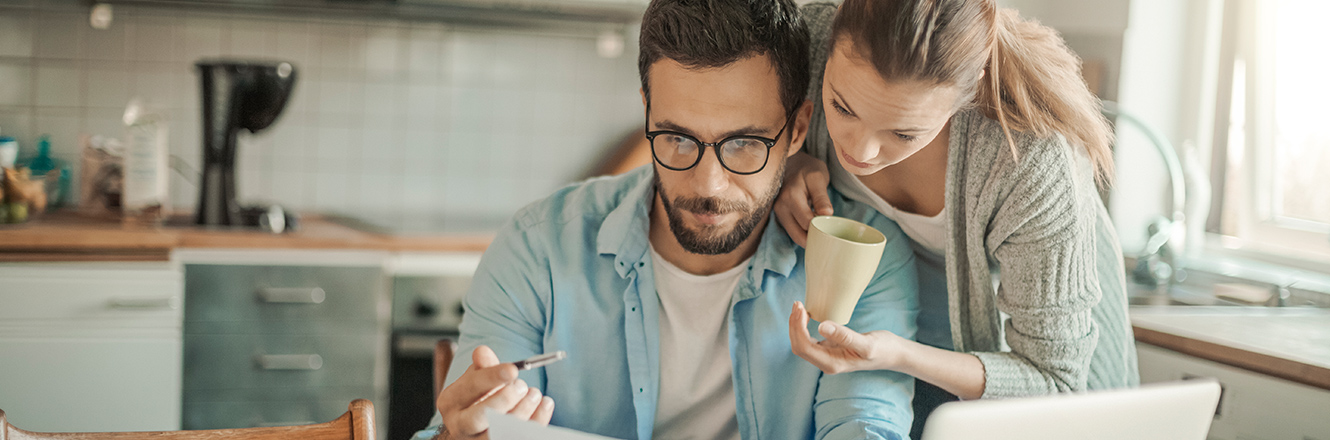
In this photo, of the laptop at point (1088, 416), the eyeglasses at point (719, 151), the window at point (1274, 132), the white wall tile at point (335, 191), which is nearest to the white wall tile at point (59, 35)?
the white wall tile at point (335, 191)

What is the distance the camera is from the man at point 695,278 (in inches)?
45.3

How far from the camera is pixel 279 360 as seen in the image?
2.25m

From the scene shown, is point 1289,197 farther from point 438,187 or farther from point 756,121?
point 438,187

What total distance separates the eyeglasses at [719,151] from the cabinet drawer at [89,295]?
1.54 m

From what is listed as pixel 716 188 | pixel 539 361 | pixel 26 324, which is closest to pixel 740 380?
pixel 716 188

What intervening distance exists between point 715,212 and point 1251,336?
1055 mm

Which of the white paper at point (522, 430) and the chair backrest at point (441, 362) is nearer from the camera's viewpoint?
the white paper at point (522, 430)

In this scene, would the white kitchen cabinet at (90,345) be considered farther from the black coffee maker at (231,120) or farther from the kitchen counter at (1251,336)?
the kitchen counter at (1251,336)

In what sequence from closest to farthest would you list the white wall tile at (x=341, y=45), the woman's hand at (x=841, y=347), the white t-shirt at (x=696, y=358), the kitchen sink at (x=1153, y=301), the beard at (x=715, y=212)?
the woman's hand at (x=841, y=347) → the beard at (x=715, y=212) → the white t-shirt at (x=696, y=358) → the kitchen sink at (x=1153, y=301) → the white wall tile at (x=341, y=45)

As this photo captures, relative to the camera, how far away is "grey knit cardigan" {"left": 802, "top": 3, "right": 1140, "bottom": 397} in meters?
1.09

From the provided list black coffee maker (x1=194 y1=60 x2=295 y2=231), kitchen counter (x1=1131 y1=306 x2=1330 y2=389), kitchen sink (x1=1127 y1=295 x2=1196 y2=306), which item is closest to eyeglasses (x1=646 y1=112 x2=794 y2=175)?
kitchen counter (x1=1131 y1=306 x2=1330 y2=389)

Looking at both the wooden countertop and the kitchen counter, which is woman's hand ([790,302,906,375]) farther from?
the wooden countertop

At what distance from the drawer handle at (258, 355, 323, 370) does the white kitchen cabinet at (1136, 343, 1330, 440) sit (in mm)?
1876

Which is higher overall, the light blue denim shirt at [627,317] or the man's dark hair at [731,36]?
A: the man's dark hair at [731,36]
